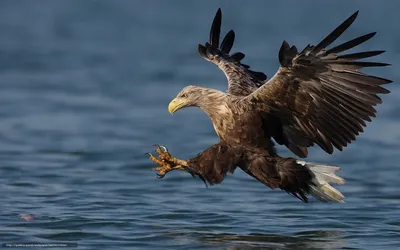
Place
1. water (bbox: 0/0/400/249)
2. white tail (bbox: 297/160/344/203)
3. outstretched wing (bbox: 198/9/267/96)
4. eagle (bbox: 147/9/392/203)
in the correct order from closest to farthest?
1. eagle (bbox: 147/9/392/203)
2. white tail (bbox: 297/160/344/203)
3. water (bbox: 0/0/400/249)
4. outstretched wing (bbox: 198/9/267/96)

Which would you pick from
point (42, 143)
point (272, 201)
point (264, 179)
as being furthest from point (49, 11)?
point (264, 179)

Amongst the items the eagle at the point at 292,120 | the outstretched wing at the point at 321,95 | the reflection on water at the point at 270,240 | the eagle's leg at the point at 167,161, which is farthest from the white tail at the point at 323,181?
the eagle's leg at the point at 167,161

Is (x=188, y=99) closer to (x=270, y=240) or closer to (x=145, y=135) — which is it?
(x=270, y=240)

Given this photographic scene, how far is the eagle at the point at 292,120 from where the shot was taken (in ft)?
31.6

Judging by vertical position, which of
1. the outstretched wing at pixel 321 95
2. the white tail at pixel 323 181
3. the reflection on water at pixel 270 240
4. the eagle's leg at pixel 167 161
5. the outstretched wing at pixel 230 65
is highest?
the outstretched wing at pixel 230 65

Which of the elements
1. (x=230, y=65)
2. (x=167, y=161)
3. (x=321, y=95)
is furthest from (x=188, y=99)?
(x=321, y=95)

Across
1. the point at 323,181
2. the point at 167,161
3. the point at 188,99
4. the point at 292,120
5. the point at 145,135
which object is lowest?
the point at 323,181

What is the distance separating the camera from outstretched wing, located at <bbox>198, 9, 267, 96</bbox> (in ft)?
34.9

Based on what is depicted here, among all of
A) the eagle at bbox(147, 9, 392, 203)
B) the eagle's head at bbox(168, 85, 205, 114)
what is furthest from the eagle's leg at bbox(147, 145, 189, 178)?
the eagle's head at bbox(168, 85, 205, 114)

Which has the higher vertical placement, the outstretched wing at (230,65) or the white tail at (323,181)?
the outstretched wing at (230,65)

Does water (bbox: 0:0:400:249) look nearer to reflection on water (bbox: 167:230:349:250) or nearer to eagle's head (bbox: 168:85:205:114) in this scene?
reflection on water (bbox: 167:230:349:250)

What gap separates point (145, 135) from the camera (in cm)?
1526

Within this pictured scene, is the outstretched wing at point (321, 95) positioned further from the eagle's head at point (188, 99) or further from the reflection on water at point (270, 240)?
the reflection on water at point (270, 240)

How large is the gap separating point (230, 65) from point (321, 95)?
1.60m
